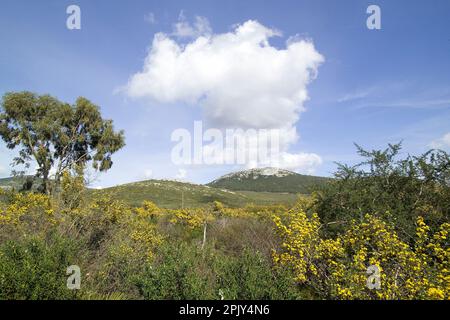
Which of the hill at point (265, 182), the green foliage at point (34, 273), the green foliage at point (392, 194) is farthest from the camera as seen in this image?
the hill at point (265, 182)

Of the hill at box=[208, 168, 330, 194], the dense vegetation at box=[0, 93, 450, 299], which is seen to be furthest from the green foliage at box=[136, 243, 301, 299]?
the hill at box=[208, 168, 330, 194]

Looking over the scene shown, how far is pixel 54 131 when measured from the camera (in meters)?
23.0

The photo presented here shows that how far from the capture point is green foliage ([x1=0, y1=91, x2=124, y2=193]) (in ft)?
72.7

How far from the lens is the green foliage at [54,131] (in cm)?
2216

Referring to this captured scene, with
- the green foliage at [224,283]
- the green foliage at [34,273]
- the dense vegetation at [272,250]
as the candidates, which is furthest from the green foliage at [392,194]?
the green foliage at [34,273]

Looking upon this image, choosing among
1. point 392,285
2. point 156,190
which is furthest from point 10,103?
point 156,190

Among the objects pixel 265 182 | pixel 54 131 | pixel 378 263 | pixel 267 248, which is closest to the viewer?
pixel 378 263

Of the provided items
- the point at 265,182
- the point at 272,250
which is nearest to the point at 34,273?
the point at 272,250

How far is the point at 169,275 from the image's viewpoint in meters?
5.33

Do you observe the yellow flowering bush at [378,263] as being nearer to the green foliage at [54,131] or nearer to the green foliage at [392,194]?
the green foliage at [392,194]

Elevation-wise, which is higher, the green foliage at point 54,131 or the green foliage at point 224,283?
the green foliage at point 54,131

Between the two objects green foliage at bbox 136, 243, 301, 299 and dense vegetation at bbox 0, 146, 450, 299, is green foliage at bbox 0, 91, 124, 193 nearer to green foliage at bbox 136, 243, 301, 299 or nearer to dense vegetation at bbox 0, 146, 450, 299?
dense vegetation at bbox 0, 146, 450, 299

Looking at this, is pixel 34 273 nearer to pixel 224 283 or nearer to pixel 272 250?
pixel 224 283
